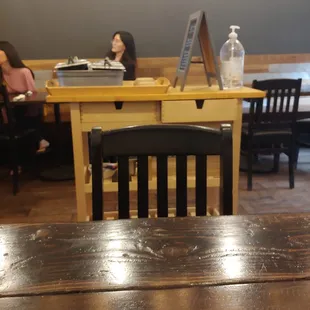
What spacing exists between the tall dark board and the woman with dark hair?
397 mm

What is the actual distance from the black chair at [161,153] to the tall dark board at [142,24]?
3.45 meters

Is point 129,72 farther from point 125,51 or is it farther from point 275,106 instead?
point 275,106

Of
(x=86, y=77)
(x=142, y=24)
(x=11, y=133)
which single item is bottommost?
(x=11, y=133)

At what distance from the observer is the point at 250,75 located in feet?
16.0

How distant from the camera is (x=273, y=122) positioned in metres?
3.50

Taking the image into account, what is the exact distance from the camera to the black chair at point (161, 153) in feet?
4.07

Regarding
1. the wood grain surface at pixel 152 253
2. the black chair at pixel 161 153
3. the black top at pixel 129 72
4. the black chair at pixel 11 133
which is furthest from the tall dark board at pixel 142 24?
the wood grain surface at pixel 152 253

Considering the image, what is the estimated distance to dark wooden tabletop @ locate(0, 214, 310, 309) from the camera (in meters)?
0.75

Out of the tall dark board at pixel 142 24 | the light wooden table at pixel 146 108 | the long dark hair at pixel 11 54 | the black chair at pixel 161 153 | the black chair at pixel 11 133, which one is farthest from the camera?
the tall dark board at pixel 142 24

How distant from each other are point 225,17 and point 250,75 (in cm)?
74

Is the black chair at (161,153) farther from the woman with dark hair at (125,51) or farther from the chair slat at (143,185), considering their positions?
the woman with dark hair at (125,51)

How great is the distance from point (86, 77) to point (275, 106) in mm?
1958

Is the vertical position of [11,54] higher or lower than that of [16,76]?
higher

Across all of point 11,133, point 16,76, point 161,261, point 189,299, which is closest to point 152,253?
point 161,261
